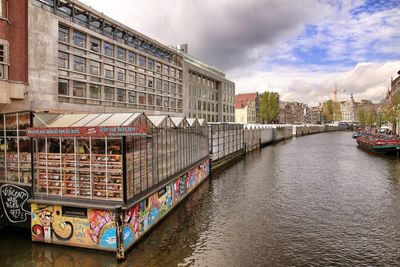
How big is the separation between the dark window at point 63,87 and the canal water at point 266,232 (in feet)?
70.2

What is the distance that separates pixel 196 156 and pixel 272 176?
10.1m

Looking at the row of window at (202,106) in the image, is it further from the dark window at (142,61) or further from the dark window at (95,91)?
the dark window at (95,91)

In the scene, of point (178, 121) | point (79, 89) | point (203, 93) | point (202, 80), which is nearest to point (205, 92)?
point (203, 93)

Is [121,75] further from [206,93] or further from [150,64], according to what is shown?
[206,93]

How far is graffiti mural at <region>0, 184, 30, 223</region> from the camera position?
50.9ft

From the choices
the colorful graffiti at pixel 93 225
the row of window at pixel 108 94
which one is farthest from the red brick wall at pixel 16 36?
the colorful graffiti at pixel 93 225

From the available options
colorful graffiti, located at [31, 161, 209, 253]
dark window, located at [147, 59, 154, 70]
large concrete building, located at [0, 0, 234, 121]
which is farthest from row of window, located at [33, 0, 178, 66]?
colorful graffiti, located at [31, 161, 209, 253]

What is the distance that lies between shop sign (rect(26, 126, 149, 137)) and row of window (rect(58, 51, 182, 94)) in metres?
22.8

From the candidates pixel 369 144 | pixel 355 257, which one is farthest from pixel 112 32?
pixel 369 144

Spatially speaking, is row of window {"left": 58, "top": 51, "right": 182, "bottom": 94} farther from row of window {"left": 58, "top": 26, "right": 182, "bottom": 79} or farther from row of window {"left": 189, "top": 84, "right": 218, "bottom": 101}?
row of window {"left": 189, "top": 84, "right": 218, "bottom": 101}

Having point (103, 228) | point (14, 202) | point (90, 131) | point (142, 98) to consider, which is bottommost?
point (103, 228)

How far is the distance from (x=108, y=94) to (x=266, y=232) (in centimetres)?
3454

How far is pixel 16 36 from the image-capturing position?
935 inches

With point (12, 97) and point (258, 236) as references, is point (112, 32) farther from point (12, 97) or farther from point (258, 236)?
point (258, 236)
